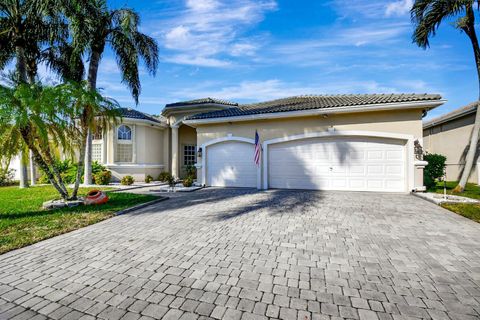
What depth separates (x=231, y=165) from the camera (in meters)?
12.2

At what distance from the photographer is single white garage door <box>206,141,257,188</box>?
466 inches

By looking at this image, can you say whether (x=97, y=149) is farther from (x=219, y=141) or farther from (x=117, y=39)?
(x=219, y=141)

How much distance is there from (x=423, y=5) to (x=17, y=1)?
1661cm

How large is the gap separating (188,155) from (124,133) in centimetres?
481

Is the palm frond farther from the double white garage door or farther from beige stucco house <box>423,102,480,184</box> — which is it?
beige stucco house <box>423,102,480,184</box>

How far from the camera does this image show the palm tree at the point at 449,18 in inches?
348

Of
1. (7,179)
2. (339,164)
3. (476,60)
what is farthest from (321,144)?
(7,179)

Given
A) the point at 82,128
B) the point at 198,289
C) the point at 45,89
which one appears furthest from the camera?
the point at 82,128

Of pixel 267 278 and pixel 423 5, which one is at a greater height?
pixel 423 5

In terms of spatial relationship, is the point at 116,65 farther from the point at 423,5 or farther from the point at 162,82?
the point at 423,5

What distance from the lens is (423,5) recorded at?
370 inches

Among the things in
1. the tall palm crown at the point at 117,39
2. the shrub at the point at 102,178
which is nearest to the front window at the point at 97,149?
the shrub at the point at 102,178

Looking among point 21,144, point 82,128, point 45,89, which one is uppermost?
point 45,89

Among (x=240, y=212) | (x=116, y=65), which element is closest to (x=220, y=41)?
(x=116, y=65)
